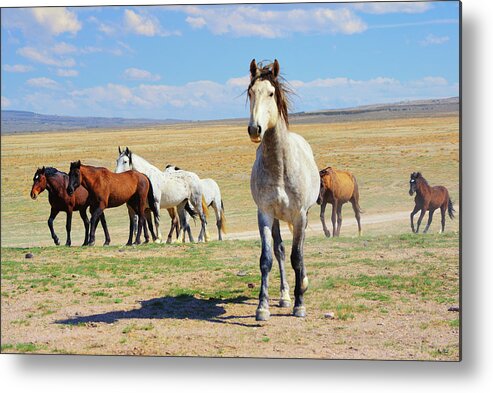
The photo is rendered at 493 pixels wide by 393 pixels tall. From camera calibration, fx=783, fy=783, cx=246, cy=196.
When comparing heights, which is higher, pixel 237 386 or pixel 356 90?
pixel 356 90

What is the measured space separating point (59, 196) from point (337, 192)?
4.41 metres

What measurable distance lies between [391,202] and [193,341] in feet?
18.0

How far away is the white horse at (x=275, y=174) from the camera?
6453mm

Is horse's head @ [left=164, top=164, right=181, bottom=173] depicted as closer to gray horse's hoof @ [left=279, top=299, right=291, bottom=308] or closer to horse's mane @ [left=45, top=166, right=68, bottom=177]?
horse's mane @ [left=45, top=166, right=68, bottom=177]

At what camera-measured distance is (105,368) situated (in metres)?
7.21

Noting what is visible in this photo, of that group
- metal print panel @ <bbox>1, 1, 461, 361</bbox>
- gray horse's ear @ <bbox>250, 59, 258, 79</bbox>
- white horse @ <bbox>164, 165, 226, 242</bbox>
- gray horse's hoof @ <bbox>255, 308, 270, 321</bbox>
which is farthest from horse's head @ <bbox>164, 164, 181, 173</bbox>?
gray horse's ear @ <bbox>250, 59, 258, 79</bbox>

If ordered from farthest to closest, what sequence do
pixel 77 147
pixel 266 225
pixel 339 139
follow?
pixel 339 139 → pixel 77 147 → pixel 266 225

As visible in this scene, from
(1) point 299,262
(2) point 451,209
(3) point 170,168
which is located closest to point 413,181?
(2) point 451,209

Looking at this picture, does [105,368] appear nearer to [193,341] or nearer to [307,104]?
[193,341]

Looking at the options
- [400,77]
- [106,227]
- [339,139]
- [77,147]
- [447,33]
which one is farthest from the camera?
[106,227]

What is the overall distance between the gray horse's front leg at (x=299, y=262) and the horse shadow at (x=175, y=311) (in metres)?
0.47

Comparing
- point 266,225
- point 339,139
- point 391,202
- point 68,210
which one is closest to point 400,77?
point 266,225

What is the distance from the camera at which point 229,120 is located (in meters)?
8.53

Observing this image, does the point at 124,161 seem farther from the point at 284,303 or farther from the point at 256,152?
the point at 284,303
